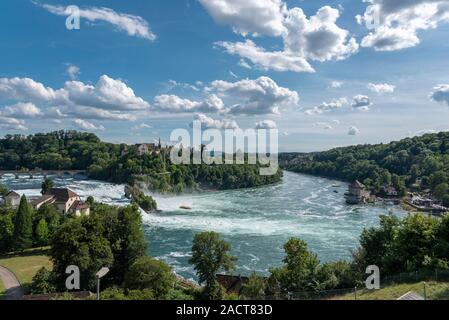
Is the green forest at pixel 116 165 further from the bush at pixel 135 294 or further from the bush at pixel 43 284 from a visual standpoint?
the bush at pixel 135 294

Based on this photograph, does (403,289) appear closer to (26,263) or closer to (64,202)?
(26,263)

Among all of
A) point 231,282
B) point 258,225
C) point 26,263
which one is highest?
point 231,282

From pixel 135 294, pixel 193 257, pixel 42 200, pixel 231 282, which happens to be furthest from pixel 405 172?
pixel 135 294

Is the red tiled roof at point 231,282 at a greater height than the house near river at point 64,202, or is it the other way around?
the house near river at point 64,202

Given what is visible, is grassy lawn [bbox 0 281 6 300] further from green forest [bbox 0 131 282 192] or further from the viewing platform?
the viewing platform

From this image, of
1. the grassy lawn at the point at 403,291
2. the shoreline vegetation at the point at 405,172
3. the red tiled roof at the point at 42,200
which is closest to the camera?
the grassy lawn at the point at 403,291

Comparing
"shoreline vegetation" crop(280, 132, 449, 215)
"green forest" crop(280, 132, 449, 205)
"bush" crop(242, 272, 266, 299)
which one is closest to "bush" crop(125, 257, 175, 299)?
"bush" crop(242, 272, 266, 299)

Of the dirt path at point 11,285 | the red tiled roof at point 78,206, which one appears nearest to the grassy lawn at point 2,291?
the dirt path at point 11,285
